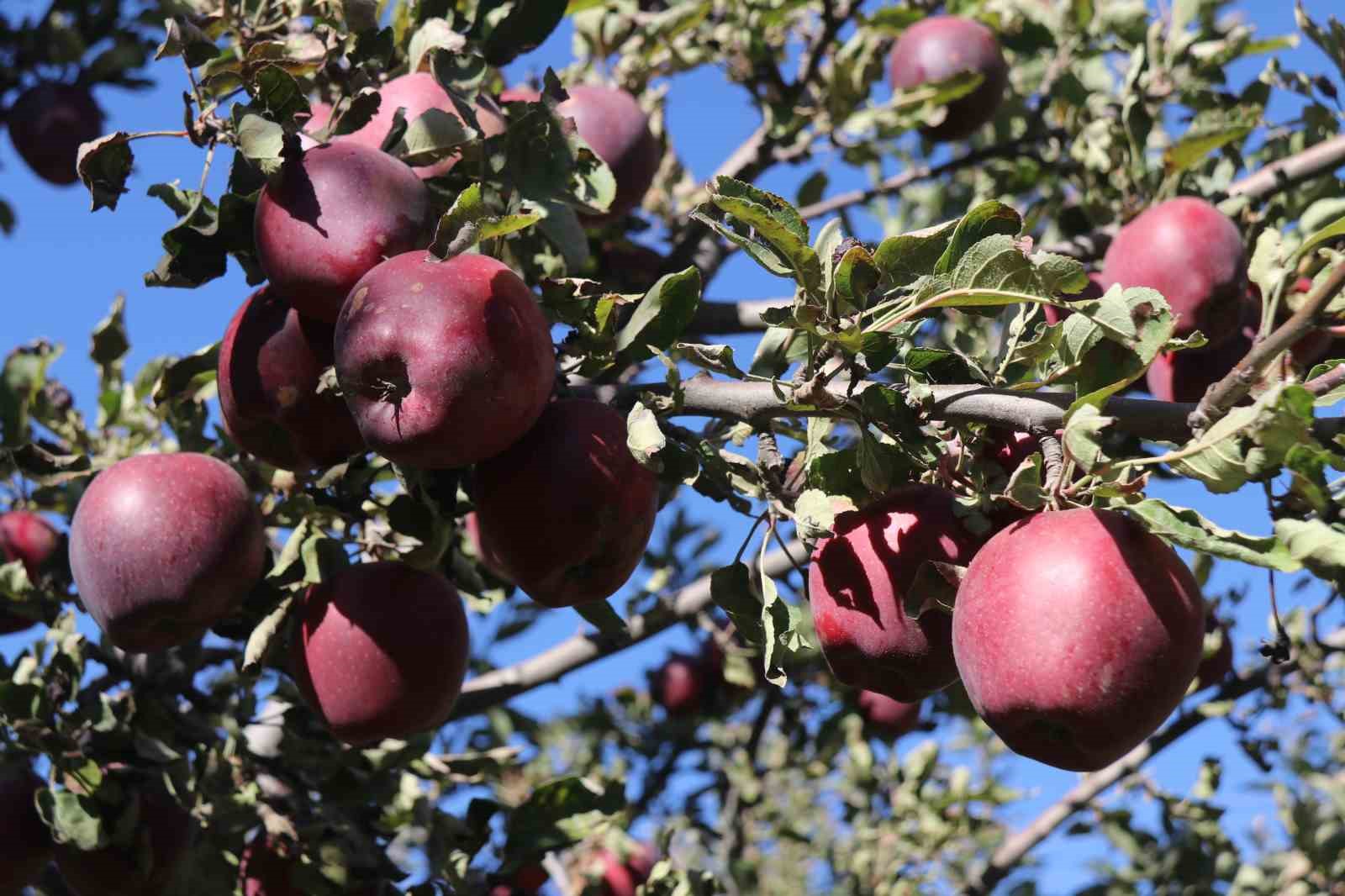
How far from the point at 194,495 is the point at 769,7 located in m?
1.91

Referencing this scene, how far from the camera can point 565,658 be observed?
9.01ft

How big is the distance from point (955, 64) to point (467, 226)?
1994 mm

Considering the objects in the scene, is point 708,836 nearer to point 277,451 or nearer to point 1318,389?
point 277,451

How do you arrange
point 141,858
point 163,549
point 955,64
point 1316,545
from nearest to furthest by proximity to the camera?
point 1316,545 → point 163,549 → point 141,858 → point 955,64

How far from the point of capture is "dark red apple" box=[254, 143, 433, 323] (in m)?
1.62

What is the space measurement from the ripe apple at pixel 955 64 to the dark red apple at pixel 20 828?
2439 mm

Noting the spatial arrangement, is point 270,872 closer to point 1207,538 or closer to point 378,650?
point 378,650

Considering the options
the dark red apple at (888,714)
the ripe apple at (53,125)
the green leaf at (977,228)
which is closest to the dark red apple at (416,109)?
the green leaf at (977,228)

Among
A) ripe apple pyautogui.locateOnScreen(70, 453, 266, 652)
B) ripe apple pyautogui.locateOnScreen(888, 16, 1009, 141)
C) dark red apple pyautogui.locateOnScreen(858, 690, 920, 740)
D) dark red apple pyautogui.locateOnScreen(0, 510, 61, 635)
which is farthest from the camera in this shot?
dark red apple pyautogui.locateOnScreen(858, 690, 920, 740)

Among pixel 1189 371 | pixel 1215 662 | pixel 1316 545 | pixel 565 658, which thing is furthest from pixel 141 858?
pixel 1215 662

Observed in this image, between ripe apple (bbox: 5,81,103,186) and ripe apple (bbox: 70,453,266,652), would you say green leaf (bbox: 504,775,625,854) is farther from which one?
ripe apple (bbox: 5,81,103,186)

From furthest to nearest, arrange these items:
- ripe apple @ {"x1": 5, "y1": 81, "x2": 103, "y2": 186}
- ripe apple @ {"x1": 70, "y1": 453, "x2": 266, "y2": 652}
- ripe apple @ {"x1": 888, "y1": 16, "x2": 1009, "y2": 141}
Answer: ripe apple @ {"x1": 5, "y1": 81, "x2": 103, "y2": 186}
ripe apple @ {"x1": 888, "y1": 16, "x2": 1009, "y2": 141}
ripe apple @ {"x1": 70, "y1": 453, "x2": 266, "y2": 652}

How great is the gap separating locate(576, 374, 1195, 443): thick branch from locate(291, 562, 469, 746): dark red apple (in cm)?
58

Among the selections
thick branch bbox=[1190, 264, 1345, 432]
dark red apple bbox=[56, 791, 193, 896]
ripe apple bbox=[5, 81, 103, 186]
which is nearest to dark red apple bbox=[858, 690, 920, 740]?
dark red apple bbox=[56, 791, 193, 896]
